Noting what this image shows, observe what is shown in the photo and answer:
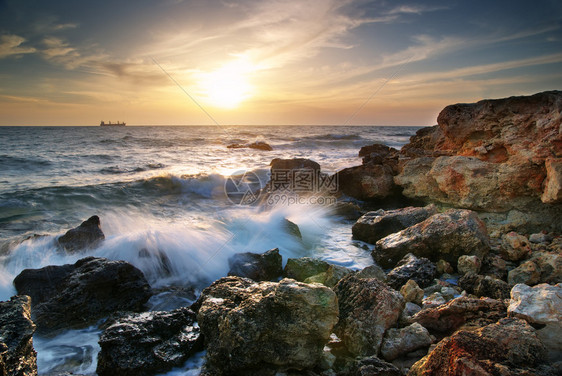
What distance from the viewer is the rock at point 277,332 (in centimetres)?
237

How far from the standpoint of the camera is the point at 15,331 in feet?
7.77

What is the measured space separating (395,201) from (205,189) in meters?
7.02

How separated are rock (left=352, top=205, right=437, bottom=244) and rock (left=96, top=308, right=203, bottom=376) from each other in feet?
13.1

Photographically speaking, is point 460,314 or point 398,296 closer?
point 460,314

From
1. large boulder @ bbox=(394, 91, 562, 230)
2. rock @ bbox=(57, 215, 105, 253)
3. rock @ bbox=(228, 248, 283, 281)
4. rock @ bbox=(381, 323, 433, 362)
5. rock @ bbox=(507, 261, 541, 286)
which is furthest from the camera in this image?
rock @ bbox=(57, 215, 105, 253)

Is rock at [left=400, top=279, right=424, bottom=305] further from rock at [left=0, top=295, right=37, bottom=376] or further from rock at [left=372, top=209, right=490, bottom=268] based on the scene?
rock at [left=0, top=295, right=37, bottom=376]

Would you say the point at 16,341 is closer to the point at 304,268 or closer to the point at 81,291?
the point at 81,291

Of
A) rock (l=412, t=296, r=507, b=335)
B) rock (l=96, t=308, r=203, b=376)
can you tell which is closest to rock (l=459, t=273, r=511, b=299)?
rock (l=412, t=296, r=507, b=335)

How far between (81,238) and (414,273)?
5.61 m

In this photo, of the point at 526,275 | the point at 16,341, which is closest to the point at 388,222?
the point at 526,275

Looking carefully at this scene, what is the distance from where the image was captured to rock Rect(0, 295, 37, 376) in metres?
2.16

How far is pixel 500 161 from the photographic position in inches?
241

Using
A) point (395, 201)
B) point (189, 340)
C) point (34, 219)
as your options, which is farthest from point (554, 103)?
point (34, 219)

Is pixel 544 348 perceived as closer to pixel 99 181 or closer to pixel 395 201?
pixel 395 201
